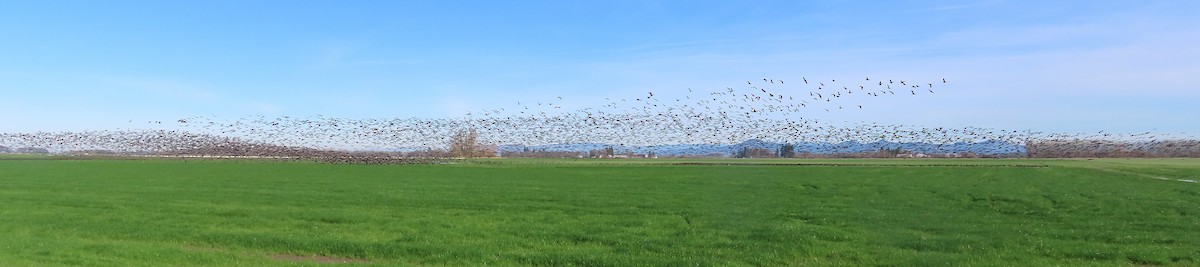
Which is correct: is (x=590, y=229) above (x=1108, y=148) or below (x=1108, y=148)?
below

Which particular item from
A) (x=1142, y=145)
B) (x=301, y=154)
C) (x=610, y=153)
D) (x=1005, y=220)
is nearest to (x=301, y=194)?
(x=1005, y=220)

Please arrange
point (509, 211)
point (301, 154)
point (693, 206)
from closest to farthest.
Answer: point (509, 211), point (693, 206), point (301, 154)

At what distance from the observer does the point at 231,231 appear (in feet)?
60.8

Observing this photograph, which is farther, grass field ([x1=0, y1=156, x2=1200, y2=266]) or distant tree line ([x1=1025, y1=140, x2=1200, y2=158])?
distant tree line ([x1=1025, y1=140, x2=1200, y2=158])

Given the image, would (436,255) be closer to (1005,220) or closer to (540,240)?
(540,240)

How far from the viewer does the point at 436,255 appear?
15141 mm

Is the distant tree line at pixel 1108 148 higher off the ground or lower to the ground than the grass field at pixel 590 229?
higher

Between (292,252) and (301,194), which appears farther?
(301,194)

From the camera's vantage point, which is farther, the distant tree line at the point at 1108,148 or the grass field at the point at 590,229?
the distant tree line at the point at 1108,148

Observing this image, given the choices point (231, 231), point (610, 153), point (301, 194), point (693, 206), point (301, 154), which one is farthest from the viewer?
point (610, 153)

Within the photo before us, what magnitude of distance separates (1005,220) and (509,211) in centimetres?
1340

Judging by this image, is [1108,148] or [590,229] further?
[1108,148]

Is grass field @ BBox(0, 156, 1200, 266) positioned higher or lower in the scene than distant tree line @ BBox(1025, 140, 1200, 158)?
Answer: lower

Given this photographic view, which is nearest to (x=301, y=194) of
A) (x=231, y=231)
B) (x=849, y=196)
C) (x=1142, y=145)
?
(x=231, y=231)
